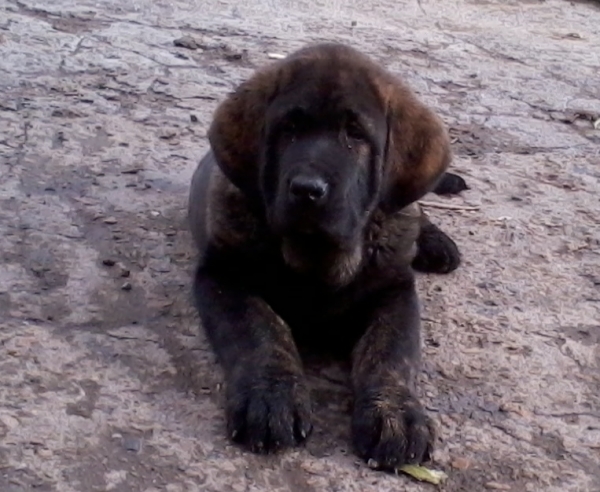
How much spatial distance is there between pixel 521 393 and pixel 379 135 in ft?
3.12

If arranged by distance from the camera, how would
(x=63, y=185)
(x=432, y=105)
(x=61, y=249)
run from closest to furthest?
(x=61, y=249) → (x=63, y=185) → (x=432, y=105)

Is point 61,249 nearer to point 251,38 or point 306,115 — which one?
point 306,115

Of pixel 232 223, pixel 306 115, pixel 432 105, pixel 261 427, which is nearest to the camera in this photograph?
pixel 261 427

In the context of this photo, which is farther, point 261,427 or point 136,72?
point 136,72

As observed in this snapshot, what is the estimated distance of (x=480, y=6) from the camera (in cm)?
931

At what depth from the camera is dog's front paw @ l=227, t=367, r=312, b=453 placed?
121 inches

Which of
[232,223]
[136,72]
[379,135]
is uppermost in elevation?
[379,135]

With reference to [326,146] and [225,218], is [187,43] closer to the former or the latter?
[225,218]

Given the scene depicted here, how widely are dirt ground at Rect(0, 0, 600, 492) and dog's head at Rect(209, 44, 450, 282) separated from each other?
529 millimetres

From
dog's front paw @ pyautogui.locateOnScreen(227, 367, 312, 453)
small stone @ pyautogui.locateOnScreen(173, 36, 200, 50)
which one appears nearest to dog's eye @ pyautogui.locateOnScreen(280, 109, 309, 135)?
dog's front paw @ pyautogui.locateOnScreen(227, 367, 312, 453)

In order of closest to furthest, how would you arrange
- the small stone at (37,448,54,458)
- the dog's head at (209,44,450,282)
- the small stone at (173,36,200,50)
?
the small stone at (37,448,54,458) < the dog's head at (209,44,450,282) < the small stone at (173,36,200,50)

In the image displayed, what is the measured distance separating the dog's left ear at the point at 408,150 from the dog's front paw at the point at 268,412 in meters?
0.80

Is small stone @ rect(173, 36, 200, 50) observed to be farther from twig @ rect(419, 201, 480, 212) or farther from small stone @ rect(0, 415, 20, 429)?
small stone @ rect(0, 415, 20, 429)

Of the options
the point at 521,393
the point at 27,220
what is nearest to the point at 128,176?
the point at 27,220
